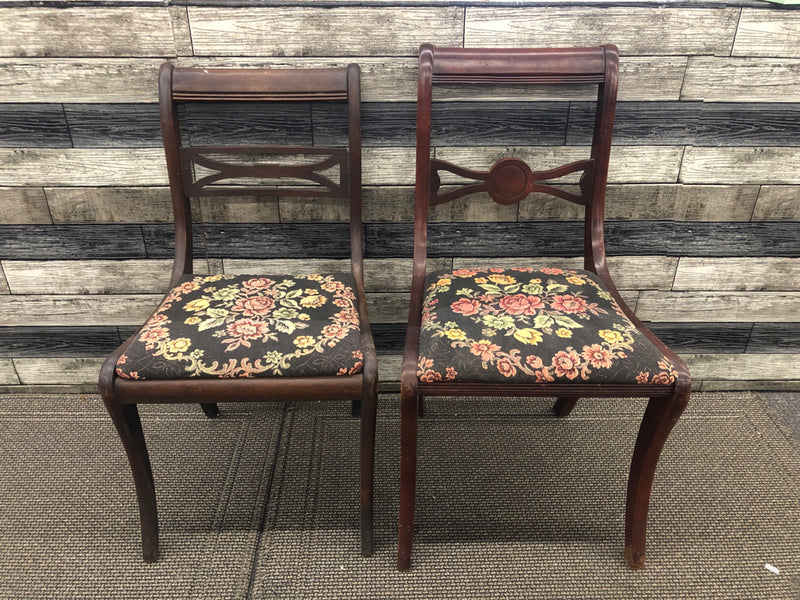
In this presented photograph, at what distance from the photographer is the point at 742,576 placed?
1283mm

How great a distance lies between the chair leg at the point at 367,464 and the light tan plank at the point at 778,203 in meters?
1.23

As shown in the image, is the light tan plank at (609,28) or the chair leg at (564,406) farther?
the chair leg at (564,406)

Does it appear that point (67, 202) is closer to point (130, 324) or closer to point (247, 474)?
point (130, 324)

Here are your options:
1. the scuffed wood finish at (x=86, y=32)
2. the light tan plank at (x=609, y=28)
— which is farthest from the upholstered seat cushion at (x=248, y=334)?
the light tan plank at (x=609, y=28)

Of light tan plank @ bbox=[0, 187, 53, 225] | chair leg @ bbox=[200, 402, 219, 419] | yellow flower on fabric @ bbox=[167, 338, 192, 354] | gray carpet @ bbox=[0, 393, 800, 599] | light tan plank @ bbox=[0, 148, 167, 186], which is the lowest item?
gray carpet @ bbox=[0, 393, 800, 599]

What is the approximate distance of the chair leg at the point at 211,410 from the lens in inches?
67.6

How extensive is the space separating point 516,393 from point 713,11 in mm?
1048

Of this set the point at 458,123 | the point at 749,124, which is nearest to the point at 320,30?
the point at 458,123

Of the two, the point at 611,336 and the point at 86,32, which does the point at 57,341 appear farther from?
the point at 611,336

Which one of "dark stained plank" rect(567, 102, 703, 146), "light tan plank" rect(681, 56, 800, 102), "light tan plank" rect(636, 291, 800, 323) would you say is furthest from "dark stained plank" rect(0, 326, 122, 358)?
"light tan plank" rect(681, 56, 800, 102)

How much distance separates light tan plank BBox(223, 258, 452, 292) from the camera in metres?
1.65

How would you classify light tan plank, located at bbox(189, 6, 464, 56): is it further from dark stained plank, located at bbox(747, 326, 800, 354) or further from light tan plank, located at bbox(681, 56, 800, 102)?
dark stained plank, located at bbox(747, 326, 800, 354)

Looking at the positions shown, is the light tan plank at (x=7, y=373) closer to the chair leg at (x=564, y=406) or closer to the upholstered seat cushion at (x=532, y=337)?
the upholstered seat cushion at (x=532, y=337)

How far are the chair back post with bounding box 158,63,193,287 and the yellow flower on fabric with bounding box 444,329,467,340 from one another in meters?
0.68
